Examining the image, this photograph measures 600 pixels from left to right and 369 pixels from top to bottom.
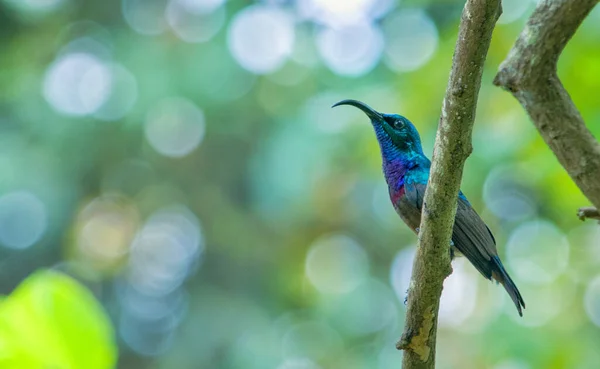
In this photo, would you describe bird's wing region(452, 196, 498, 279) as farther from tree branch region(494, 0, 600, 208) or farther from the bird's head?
tree branch region(494, 0, 600, 208)

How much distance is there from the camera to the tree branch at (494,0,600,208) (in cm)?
244

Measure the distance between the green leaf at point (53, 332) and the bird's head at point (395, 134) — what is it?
90.0 inches

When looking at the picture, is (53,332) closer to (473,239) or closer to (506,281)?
(473,239)

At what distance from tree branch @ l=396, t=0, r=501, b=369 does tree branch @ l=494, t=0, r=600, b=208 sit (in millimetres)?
307

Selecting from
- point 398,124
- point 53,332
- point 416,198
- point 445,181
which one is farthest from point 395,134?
point 53,332

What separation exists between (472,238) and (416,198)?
37 centimetres

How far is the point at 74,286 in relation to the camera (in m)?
2.08

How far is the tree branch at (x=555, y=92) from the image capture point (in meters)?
2.44

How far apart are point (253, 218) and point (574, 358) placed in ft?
20.8

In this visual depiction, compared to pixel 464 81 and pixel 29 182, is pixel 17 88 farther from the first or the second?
pixel 464 81

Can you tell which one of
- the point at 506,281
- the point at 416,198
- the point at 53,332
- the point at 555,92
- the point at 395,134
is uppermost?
the point at 555,92

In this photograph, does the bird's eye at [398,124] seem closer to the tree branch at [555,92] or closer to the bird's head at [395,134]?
the bird's head at [395,134]

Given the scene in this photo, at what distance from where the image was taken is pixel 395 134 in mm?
3975

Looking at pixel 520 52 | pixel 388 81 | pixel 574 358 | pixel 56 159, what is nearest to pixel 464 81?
pixel 520 52
